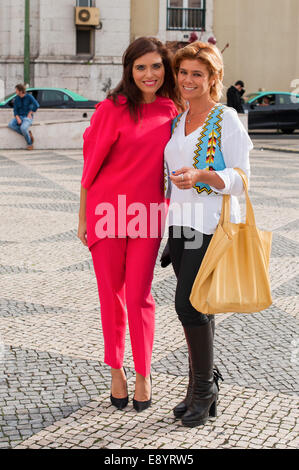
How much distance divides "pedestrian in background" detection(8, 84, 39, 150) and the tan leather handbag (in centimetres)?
1449

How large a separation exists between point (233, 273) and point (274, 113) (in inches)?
878

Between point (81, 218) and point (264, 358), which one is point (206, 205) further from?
point (264, 358)

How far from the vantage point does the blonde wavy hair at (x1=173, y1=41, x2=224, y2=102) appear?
3.28m

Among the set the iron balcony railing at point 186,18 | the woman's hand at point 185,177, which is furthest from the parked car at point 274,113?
the woman's hand at point 185,177

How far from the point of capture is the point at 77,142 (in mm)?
18469

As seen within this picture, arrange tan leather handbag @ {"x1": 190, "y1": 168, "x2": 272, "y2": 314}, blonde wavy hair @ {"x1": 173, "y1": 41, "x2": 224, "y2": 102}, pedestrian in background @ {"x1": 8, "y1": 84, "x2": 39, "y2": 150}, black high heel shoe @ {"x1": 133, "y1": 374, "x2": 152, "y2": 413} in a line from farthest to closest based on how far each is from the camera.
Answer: pedestrian in background @ {"x1": 8, "y1": 84, "x2": 39, "y2": 150} < black high heel shoe @ {"x1": 133, "y1": 374, "x2": 152, "y2": 413} < blonde wavy hair @ {"x1": 173, "y1": 41, "x2": 224, "y2": 102} < tan leather handbag @ {"x1": 190, "y1": 168, "x2": 272, "y2": 314}

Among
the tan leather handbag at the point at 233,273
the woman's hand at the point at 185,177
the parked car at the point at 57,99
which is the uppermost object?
the woman's hand at the point at 185,177

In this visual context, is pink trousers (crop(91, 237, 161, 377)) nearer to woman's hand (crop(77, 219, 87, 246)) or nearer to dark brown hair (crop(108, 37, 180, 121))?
woman's hand (crop(77, 219, 87, 246))

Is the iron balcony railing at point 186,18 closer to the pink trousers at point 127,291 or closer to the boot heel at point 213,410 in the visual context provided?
the pink trousers at point 127,291

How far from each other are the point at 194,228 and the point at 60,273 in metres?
2.94

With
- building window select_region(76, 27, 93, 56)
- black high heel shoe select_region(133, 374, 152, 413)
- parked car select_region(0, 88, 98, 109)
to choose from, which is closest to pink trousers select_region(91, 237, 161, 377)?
black high heel shoe select_region(133, 374, 152, 413)

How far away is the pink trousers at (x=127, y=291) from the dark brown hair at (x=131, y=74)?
60cm

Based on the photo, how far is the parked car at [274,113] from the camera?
24.7 metres
